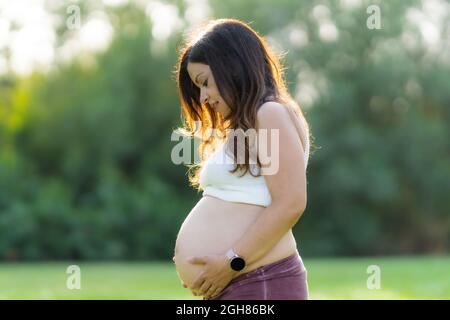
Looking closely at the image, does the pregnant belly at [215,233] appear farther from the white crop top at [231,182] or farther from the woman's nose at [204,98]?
the woman's nose at [204,98]

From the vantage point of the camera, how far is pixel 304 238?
2423 cm

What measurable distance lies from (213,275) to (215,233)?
0.16 meters

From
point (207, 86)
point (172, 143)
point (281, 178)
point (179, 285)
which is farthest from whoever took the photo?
point (172, 143)

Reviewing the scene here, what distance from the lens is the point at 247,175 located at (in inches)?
100

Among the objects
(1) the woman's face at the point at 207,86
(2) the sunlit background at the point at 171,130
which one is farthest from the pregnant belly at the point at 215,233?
(2) the sunlit background at the point at 171,130

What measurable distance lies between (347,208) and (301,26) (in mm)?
5762

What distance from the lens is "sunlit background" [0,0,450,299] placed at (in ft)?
72.1

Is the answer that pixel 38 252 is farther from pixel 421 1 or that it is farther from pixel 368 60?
pixel 421 1

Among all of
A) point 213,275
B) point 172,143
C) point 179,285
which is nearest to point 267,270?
point 213,275

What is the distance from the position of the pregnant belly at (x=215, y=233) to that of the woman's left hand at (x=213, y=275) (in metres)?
0.05

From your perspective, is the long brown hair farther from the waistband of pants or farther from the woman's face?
the waistband of pants

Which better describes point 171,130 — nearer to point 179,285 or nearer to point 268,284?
point 179,285

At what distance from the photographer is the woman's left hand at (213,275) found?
8.33ft

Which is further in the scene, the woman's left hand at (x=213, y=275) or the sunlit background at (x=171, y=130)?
the sunlit background at (x=171, y=130)
